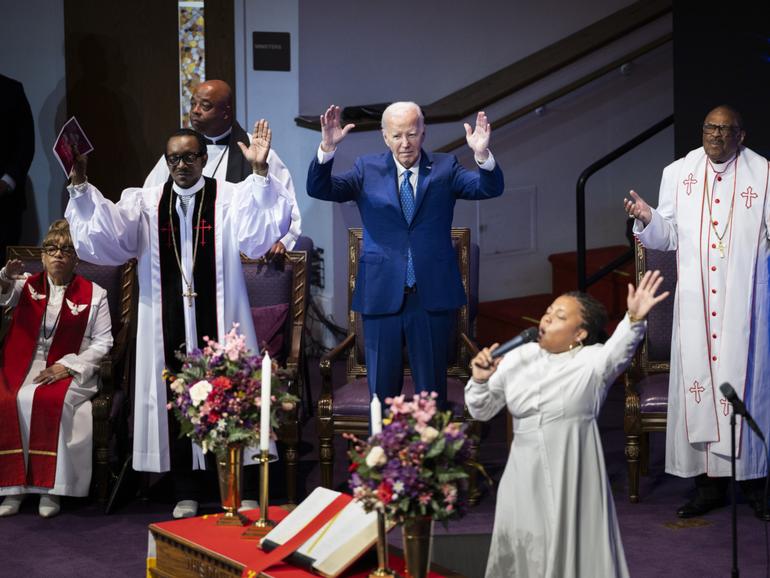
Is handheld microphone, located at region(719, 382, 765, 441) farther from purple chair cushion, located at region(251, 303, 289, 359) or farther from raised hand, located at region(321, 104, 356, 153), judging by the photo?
purple chair cushion, located at region(251, 303, 289, 359)

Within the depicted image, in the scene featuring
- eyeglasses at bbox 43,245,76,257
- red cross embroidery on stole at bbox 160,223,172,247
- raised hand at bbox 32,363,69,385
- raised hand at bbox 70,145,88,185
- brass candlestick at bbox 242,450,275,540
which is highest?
raised hand at bbox 70,145,88,185

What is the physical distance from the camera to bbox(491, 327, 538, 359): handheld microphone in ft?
13.1

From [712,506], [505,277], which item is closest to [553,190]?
[505,277]

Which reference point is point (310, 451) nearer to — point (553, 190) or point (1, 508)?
point (1, 508)

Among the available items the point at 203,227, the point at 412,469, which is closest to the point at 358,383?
the point at 203,227

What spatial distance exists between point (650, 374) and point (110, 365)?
2604mm

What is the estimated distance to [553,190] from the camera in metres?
9.40

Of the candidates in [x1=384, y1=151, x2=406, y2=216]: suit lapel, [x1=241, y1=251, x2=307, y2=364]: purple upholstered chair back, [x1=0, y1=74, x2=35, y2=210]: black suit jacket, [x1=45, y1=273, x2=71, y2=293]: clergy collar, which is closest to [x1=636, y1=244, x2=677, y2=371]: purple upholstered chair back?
[x1=384, y1=151, x2=406, y2=216]: suit lapel

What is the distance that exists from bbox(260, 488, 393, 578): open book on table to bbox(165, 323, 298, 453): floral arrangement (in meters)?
0.33

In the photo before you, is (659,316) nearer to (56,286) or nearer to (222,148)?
(222,148)

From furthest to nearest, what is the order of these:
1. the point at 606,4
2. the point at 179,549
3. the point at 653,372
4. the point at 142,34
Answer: the point at 606,4
the point at 142,34
the point at 653,372
the point at 179,549

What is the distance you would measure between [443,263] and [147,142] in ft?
12.5

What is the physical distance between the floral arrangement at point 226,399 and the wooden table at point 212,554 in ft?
0.89

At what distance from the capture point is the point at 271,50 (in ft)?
29.6
